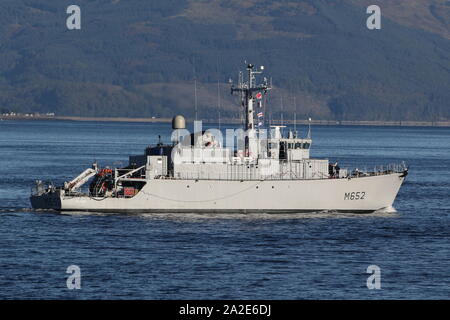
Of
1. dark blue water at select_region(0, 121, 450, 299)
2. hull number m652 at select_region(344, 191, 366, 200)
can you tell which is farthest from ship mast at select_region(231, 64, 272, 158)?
hull number m652 at select_region(344, 191, 366, 200)

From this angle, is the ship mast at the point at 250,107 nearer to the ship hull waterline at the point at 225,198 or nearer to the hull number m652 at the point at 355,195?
the ship hull waterline at the point at 225,198

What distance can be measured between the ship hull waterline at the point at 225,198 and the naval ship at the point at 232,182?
61mm

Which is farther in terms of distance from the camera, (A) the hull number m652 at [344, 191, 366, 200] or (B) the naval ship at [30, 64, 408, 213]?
(A) the hull number m652 at [344, 191, 366, 200]

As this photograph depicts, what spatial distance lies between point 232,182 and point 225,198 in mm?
1128

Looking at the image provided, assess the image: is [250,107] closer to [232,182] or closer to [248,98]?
[248,98]

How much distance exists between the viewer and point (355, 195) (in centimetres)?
6956

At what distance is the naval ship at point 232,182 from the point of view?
221 ft

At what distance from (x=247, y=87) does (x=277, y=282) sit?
24515mm

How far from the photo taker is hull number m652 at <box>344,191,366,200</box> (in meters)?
69.3

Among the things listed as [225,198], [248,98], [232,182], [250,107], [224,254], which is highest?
[248,98]

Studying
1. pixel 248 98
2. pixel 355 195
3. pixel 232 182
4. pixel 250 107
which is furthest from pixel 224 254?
pixel 248 98

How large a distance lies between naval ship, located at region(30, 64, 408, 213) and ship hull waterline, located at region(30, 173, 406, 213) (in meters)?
0.06

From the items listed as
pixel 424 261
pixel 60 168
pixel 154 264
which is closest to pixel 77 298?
pixel 154 264

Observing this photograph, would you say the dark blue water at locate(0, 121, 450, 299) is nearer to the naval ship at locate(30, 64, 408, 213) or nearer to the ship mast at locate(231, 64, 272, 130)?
the naval ship at locate(30, 64, 408, 213)
